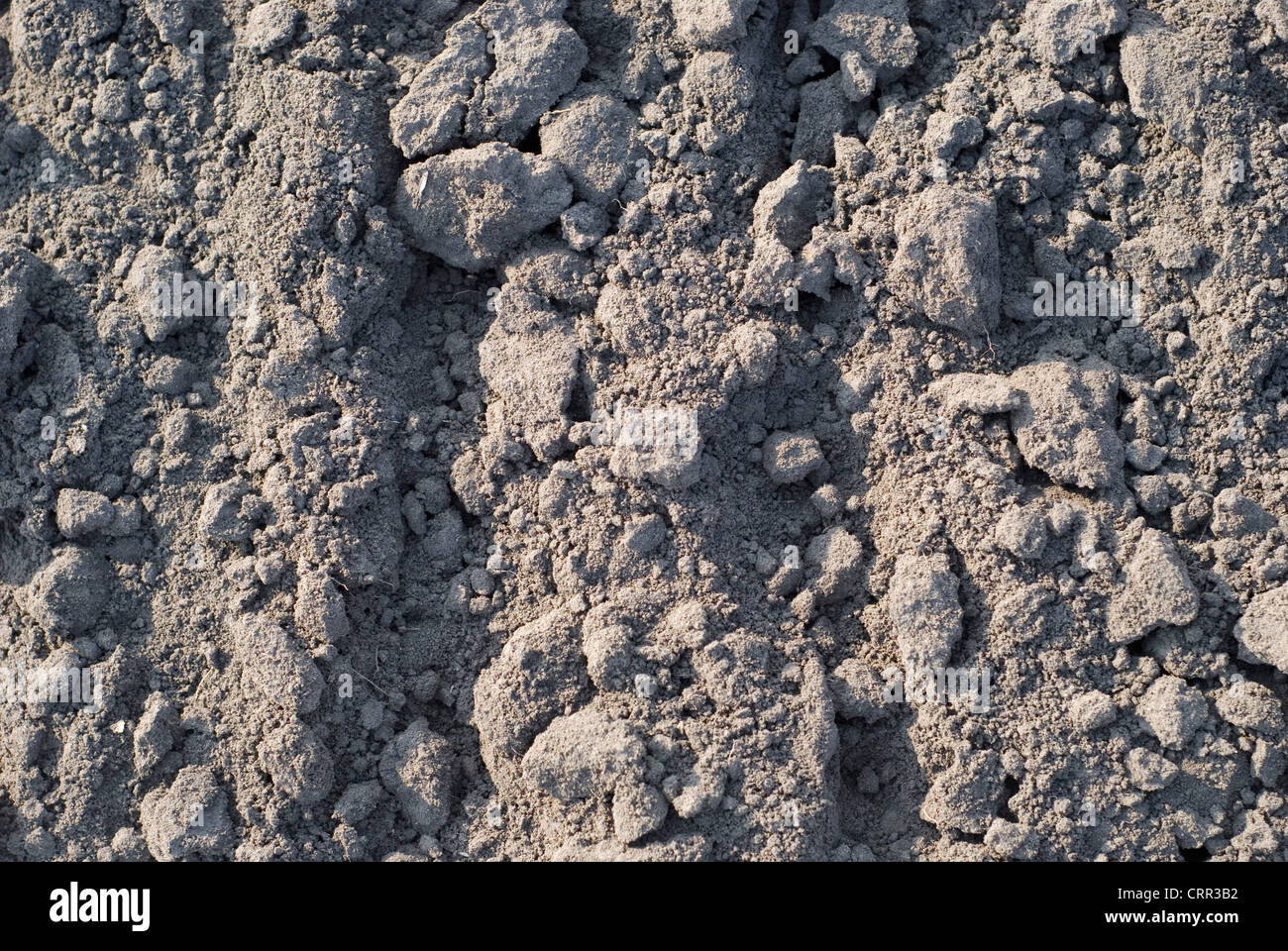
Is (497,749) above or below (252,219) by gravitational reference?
below

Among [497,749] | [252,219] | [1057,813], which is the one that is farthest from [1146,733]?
[252,219]

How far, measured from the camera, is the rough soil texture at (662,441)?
3.57 meters

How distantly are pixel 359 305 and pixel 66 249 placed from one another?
1.11m

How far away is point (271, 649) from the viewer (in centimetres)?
368

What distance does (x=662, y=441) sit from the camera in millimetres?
3648

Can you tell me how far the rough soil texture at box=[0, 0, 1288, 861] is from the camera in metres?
3.57

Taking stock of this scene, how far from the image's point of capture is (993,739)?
A: 3.56 m

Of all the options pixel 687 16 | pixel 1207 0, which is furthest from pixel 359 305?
pixel 1207 0

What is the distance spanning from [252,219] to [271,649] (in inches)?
57.0
